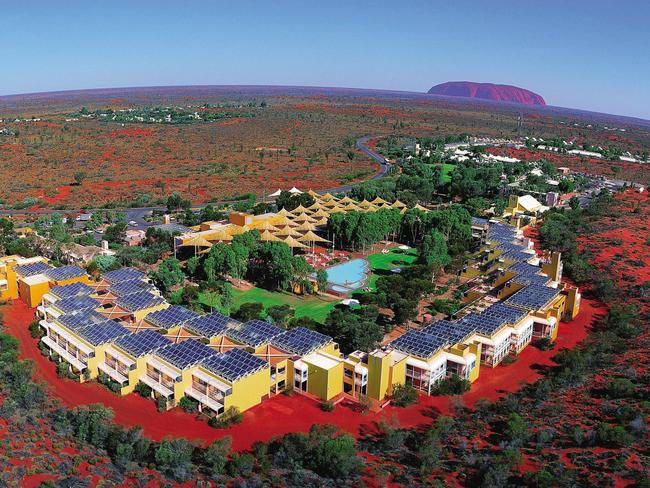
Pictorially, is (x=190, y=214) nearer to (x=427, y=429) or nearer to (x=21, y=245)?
(x=21, y=245)

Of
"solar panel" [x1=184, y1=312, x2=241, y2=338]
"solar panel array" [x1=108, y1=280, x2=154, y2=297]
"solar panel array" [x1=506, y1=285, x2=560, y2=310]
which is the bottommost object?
"solar panel" [x1=184, y1=312, x2=241, y2=338]

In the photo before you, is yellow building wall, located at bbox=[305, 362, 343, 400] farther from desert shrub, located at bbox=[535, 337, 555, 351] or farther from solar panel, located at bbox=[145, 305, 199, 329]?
desert shrub, located at bbox=[535, 337, 555, 351]

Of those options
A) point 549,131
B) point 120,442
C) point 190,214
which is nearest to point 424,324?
point 120,442

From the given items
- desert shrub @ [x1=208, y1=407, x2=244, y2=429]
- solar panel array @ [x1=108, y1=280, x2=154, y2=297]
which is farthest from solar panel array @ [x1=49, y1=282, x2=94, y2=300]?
desert shrub @ [x1=208, y1=407, x2=244, y2=429]

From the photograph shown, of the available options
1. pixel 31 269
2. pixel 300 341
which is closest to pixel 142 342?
pixel 300 341

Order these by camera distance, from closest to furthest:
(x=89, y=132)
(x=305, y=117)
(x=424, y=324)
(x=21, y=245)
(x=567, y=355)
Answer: (x=567, y=355), (x=424, y=324), (x=21, y=245), (x=89, y=132), (x=305, y=117)

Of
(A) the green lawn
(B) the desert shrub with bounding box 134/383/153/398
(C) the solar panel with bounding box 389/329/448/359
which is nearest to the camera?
(B) the desert shrub with bounding box 134/383/153/398
